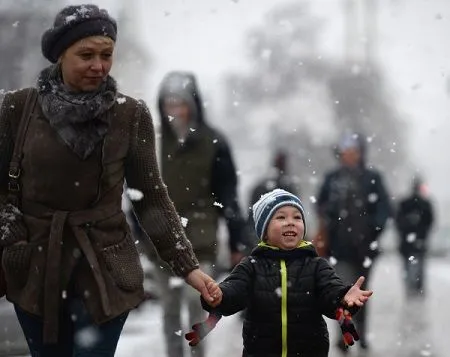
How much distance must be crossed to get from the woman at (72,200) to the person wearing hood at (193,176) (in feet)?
8.35

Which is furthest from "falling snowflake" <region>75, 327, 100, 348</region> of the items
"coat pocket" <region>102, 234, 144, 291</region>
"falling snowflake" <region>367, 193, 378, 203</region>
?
"falling snowflake" <region>367, 193, 378, 203</region>

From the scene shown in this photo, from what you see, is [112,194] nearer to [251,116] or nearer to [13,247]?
[13,247]

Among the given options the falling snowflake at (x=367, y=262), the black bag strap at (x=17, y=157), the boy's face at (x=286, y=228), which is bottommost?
the falling snowflake at (x=367, y=262)

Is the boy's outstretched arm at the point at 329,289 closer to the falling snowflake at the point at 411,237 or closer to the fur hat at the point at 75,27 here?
the fur hat at the point at 75,27

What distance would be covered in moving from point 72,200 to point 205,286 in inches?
22.9

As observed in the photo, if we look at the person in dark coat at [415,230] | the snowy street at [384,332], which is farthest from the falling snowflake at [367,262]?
the person in dark coat at [415,230]

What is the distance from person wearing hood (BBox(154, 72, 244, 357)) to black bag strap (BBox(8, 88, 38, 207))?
104 inches

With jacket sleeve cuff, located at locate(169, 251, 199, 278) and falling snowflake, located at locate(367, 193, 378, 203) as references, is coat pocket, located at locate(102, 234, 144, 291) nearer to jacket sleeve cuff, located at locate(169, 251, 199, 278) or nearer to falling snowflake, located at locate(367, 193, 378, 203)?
jacket sleeve cuff, located at locate(169, 251, 199, 278)

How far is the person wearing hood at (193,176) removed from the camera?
6.41 metres

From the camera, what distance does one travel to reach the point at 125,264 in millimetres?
3801

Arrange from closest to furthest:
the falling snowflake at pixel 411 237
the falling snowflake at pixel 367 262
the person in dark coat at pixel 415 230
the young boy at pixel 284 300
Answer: the young boy at pixel 284 300 < the falling snowflake at pixel 367 262 < the person in dark coat at pixel 415 230 < the falling snowflake at pixel 411 237

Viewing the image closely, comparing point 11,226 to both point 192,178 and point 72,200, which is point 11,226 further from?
point 192,178

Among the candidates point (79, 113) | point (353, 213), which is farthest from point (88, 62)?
point (353, 213)

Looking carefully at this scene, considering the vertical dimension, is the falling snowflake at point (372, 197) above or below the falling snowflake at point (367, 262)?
above
